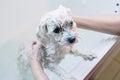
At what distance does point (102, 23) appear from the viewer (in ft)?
4.02

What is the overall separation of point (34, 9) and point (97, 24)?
35.0 inches

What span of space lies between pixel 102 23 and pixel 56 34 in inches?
9.6

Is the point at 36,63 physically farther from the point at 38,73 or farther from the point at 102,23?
the point at 102,23

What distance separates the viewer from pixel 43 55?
4.26ft

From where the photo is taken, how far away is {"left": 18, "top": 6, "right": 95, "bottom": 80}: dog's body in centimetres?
112

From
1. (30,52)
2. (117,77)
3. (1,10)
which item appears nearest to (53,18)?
(30,52)

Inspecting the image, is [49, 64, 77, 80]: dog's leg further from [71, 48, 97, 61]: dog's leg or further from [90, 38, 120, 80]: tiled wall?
[90, 38, 120, 80]: tiled wall

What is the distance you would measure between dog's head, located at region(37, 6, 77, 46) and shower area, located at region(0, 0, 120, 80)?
0.29 m

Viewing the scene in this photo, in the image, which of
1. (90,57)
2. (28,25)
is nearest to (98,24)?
(90,57)

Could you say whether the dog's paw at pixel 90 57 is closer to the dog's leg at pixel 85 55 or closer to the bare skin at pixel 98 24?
the dog's leg at pixel 85 55

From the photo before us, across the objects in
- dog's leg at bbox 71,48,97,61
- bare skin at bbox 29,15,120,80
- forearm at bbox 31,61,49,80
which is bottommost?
dog's leg at bbox 71,48,97,61

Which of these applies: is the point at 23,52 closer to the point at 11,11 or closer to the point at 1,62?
the point at 1,62

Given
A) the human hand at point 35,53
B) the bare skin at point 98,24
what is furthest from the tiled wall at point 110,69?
the human hand at point 35,53

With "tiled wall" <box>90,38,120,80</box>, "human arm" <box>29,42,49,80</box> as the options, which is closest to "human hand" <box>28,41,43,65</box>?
"human arm" <box>29,42,49,80</box>
